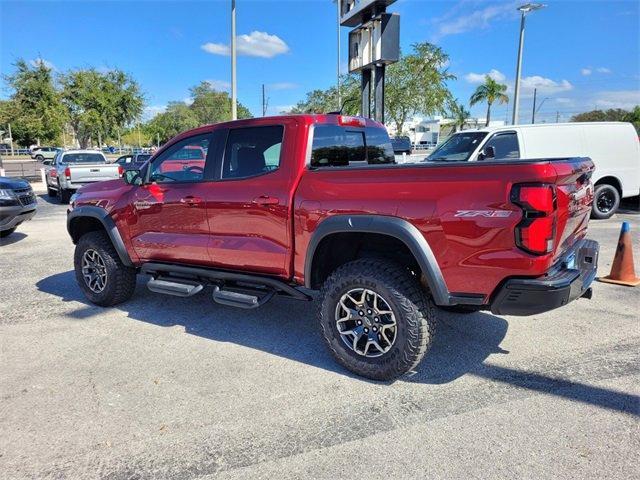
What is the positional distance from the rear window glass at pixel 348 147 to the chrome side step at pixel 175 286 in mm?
1635

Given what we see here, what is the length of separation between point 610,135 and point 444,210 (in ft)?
30.0

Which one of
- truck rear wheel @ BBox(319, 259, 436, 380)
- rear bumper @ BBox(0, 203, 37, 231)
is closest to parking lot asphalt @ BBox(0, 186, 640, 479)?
truck rear wheel @ BBox(319, 259, 436, 380)

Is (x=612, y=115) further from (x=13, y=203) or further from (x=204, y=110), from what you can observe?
(x=13, y=203)

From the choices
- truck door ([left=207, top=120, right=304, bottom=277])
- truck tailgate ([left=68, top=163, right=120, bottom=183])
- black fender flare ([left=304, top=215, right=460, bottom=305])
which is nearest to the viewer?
black fender flare ([left=304, top=215, right=460, bottom=305])

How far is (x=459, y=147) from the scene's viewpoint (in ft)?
31.3

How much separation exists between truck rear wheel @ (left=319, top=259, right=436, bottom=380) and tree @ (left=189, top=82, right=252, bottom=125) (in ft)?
195

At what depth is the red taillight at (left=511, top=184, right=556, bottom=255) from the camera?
2662 mm

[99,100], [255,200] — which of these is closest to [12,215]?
[255,200]

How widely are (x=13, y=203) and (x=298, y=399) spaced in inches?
296

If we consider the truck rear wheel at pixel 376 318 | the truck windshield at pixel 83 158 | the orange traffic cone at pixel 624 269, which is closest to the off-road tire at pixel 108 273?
the truck rear wheel at pixel 376 318

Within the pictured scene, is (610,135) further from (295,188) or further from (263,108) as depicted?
(263,108)

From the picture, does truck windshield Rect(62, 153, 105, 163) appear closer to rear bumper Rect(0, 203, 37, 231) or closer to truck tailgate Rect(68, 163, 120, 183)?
truck tailgate Rect(68, 163, 120, 183)

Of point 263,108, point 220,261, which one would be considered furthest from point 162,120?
point 220,261

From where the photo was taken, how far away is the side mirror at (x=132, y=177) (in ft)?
15.5
